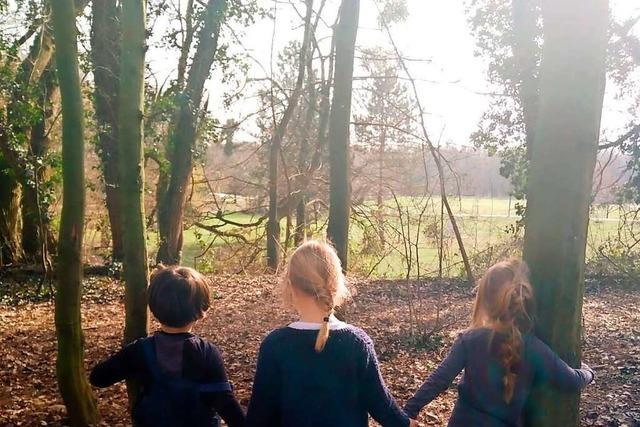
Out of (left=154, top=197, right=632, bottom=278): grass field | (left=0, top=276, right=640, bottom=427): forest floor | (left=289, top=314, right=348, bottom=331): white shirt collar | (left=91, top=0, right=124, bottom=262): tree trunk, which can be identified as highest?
(left=91, top=0, right=124, bottom=262): tree trunk

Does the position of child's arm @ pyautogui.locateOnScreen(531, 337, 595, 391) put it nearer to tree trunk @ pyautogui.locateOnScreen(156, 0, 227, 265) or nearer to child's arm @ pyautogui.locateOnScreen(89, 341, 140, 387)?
child's arm @ pyautogui.locateOnScreen(89, 341, 140, 387)

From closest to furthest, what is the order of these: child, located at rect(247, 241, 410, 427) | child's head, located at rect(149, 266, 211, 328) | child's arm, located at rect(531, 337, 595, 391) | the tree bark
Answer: child, located at rect(247, 241, 410, 427), child's head, located at rect(149, 266, 211, 328), child's arm, located at rect(531, 337, 595, 391), the tree bark

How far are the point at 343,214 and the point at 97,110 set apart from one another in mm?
6259

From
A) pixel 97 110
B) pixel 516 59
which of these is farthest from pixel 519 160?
pixel 97 110

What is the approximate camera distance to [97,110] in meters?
12.1

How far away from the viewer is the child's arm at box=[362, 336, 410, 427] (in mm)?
2424

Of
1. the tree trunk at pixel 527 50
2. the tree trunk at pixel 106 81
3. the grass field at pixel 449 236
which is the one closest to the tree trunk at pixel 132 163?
the grass field at pixel 449 236

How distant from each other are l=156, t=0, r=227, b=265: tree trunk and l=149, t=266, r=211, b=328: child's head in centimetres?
1010

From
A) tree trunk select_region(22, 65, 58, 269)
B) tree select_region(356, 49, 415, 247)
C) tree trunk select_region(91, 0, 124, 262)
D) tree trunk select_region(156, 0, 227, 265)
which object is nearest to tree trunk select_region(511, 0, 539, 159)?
tree select_region(356, 49, 415, 247)

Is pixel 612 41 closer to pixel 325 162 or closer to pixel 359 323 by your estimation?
pixel 359 323

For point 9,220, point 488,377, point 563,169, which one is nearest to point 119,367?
point 488,377

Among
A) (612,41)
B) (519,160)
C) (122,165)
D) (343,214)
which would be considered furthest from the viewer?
(519,160)

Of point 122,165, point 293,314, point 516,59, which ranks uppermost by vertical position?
point 516,59

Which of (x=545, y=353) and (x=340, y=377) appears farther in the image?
(x=545, y=353)
